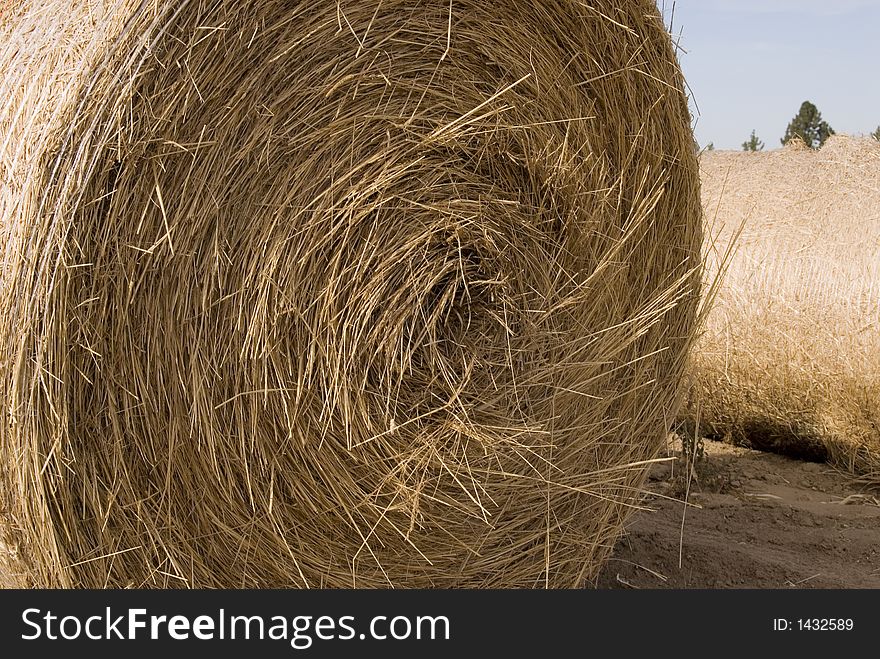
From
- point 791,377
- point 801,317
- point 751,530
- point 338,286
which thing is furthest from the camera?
point 791,377

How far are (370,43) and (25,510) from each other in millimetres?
1403

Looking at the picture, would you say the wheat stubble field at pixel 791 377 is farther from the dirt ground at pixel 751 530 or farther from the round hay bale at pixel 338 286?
the round hay bale at pixel 338 286

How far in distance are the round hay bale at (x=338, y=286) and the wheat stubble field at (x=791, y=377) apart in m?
1.25

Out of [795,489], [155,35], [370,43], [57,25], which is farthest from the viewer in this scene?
[795,489]

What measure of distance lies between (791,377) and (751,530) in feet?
3.59

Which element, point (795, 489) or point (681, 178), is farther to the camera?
point (795, 489)

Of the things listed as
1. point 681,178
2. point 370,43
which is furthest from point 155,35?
point 681,178

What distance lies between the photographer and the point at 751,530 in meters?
4.15

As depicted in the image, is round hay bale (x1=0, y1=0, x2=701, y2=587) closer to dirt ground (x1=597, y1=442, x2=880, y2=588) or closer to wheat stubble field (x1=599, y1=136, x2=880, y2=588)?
dirt ground (x1=597, y1=442, x2=880, y2=588)

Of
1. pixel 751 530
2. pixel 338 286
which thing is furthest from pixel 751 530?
pixel 338 286

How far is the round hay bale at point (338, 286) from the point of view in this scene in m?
2.17

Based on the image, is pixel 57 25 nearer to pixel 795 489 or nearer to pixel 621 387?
pixel 621 387

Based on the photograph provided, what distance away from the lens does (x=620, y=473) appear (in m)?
3.18

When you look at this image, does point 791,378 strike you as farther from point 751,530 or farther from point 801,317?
point 751,530
